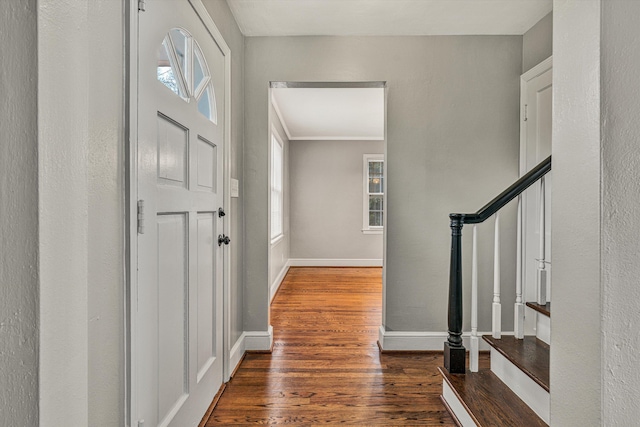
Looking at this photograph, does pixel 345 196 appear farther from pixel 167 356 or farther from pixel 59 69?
pixel 59 69

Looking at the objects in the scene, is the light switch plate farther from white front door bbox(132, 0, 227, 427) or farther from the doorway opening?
the doorway opening

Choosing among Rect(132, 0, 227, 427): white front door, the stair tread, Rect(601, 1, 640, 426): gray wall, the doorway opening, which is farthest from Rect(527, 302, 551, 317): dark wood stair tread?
the doorway opening

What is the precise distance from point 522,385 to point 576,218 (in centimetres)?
120

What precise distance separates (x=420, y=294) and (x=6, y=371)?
2479 millimetres

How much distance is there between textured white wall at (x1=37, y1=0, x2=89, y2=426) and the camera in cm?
63

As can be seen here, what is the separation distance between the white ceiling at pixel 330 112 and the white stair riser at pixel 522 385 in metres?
2.92

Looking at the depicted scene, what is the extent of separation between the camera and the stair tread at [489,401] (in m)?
1.52

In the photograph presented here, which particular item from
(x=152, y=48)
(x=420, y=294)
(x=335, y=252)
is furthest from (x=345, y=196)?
(x=152, y=48)

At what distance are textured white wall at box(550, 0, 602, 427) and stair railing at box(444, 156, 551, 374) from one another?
1.07 meters

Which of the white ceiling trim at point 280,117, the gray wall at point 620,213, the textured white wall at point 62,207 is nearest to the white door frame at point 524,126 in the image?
the gray wall at point 620,213

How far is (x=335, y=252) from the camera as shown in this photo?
6859mm

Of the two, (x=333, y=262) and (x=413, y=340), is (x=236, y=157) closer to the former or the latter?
(x=413, y=340)

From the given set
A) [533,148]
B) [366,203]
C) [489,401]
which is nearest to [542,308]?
[489,401]

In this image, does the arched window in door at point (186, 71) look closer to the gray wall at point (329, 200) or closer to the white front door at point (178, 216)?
the white front door at point (178, 216)
